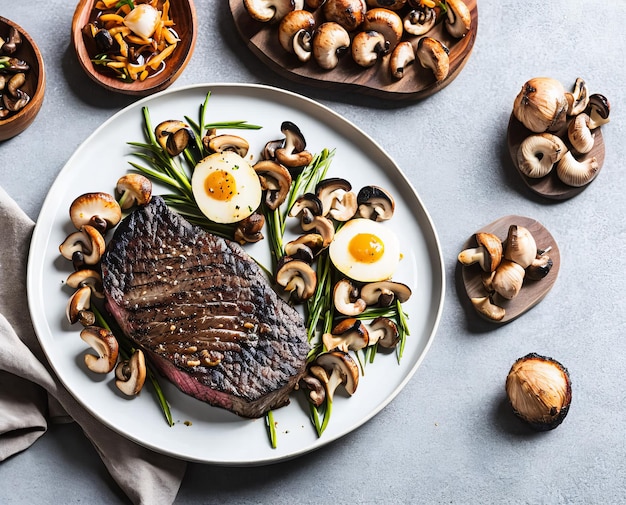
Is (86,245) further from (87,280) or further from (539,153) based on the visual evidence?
(539,153)

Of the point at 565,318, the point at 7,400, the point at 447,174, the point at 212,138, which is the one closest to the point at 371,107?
the point at 447,174

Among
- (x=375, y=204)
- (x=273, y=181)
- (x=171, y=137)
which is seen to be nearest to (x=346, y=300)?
(x=375, y=204)

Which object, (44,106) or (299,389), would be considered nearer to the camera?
(299,389)

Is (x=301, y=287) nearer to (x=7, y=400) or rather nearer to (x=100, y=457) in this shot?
(x=100, y=457)

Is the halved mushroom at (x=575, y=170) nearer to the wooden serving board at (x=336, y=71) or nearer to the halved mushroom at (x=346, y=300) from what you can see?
the wooden serving board at (x=336, y=71)

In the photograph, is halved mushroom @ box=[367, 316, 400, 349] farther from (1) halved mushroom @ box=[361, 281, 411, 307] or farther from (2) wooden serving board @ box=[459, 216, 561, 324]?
(2) wooden serving board @ box=[459, 216, 561, 324]

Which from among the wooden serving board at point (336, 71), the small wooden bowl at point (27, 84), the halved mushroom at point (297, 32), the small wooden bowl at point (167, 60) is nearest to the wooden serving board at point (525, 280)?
the wooden serving board at point (336, 71)

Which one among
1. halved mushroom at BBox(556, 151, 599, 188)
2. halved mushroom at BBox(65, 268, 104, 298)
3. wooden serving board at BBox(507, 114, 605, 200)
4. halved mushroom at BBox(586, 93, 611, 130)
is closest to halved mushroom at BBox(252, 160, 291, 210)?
halved mushroom at BBox(65, 268, 104, 298)
